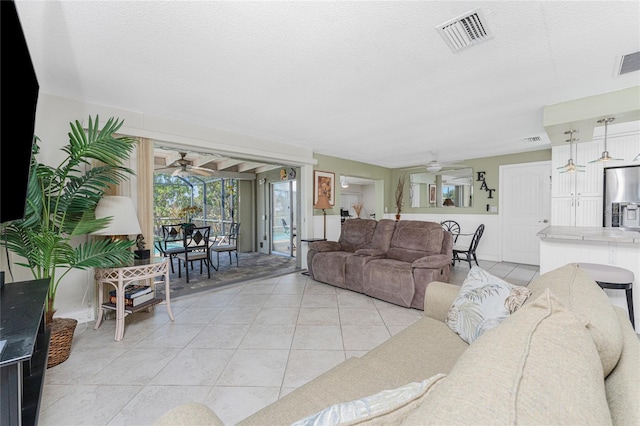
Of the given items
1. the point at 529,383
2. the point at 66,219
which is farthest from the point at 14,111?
the point at 529,383

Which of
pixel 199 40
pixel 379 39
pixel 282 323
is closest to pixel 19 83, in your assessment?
pixel 199 40

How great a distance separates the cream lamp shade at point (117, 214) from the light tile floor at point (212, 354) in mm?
992

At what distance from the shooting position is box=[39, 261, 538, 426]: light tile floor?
1.70 meters

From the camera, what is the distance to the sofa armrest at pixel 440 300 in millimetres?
1787

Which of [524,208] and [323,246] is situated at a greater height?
[524,208]

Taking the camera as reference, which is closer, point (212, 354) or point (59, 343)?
point (59, 343)

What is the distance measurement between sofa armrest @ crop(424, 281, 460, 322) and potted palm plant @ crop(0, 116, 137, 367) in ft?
8.22

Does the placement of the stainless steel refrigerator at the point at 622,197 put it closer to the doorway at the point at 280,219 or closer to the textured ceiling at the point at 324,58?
the textured ceiling at the point at 324,58

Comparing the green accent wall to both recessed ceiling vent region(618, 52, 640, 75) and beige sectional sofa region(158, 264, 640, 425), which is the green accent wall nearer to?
recessed ceiling vent region(618, 52, 640, 75)

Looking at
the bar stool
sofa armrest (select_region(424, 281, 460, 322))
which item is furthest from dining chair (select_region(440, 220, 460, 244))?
sofa armrest (select_region(424, 281, 460, 322))

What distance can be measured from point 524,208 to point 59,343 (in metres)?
7.14

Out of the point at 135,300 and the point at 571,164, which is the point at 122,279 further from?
the point at 571,164

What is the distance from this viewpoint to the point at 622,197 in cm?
379

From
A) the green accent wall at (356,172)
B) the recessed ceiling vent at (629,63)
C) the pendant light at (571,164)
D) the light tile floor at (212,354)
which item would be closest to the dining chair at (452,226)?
the green accent wall at (356,172)
